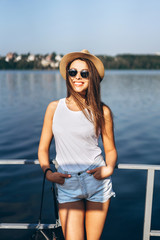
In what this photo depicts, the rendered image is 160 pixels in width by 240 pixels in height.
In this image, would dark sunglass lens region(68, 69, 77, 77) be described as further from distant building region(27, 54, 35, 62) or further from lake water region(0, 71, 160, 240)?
distant building region(27, 54, 35, 62)

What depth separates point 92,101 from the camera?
2131 mm

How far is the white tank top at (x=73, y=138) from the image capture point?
1.97 meters

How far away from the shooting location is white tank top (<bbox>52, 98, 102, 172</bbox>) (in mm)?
1968

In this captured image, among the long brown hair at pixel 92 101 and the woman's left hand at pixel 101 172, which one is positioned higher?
the long brown hair at pixel 92 101

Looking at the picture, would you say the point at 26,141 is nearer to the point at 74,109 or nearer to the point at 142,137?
the point at 142,137

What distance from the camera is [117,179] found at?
29.7 ft

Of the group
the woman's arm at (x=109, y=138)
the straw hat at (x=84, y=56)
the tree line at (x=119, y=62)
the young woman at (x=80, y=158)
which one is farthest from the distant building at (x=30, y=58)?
→ the woman's arm at (x=109, y=138)

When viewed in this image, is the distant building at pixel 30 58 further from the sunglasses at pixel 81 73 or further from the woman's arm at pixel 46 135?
the woman's arm at pixel 46 135

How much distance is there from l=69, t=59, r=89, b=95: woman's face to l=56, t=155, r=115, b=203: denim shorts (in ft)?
2.19

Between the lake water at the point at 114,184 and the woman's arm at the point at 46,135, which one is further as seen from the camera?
the lake water at the point at 114,184

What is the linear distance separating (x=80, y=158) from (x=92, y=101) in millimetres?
522

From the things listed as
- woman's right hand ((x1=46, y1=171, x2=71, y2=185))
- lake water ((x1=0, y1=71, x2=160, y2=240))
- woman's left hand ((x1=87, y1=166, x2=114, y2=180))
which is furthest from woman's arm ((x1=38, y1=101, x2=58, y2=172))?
lake water ((x1=0, y1=71, x2=160, y2=240))

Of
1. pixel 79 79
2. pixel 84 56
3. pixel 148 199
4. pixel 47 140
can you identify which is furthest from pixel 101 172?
pixel 84 56

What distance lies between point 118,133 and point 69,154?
46.0 feet
